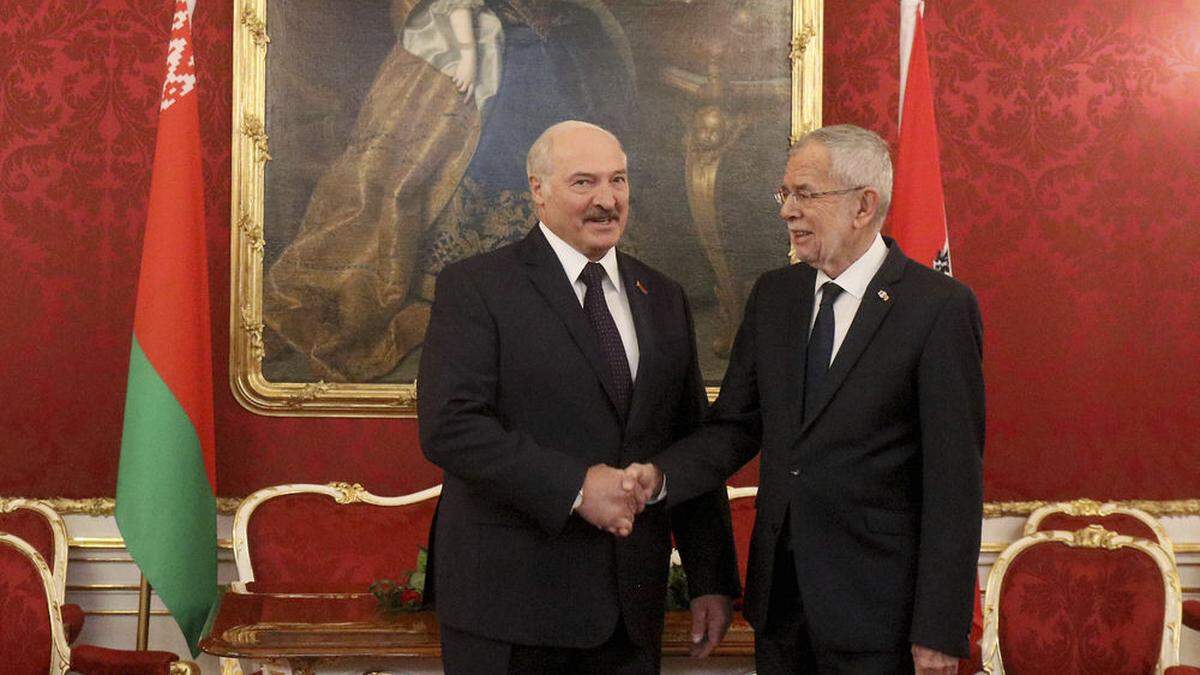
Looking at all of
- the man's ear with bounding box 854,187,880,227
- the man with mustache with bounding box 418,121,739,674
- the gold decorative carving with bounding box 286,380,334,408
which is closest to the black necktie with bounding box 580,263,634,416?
the man with mustache with bounding box 418,121,739,674

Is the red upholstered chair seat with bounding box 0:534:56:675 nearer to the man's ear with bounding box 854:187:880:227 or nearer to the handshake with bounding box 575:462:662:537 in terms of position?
the handshake with bounding box 575:462:662:537

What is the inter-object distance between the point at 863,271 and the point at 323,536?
7.83 ft

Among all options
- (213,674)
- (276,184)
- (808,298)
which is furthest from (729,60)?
(213,674)

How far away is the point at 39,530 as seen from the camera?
13.0 ft

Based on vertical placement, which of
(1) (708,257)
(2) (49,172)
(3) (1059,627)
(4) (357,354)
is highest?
(2) (49,172)

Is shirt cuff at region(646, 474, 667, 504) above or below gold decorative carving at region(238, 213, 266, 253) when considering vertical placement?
below

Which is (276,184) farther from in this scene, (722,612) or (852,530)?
(852,530)

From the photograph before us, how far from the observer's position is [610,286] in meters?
2.55

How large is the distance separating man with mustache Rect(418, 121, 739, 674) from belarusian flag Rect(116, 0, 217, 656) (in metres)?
1.50

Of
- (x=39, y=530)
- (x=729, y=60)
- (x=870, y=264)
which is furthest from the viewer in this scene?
(x=729, y=60)

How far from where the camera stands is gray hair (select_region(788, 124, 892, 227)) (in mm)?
2303

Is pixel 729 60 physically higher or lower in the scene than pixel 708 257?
higher

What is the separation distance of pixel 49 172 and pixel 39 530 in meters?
1.21

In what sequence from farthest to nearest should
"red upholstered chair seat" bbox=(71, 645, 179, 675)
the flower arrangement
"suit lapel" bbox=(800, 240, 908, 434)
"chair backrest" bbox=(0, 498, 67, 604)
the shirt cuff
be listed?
"chair backrest" bbox=(0, 498, 67, 604) < "red upholstered chair seat" bbox=(71, 645, 179, 675) < the flower arrangement < the shirt cuff < "suit lapel" bbox=(800, 240, 908, 434)
